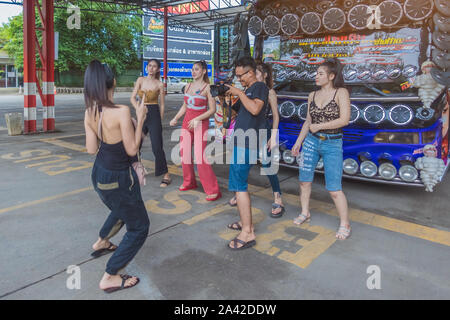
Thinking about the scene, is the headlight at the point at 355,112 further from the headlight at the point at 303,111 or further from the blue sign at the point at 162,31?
the blue sign at the point at 162,31

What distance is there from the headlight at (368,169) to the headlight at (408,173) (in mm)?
325

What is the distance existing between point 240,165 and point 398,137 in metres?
2.62

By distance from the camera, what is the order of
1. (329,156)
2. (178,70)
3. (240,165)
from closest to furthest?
1. (240,165)
2. (329,156)
3. (178,70)

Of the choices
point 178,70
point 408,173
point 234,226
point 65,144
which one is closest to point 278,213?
point 234,226

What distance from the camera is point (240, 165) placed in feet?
11.2

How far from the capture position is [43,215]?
4.25 m

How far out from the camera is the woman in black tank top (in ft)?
8.12

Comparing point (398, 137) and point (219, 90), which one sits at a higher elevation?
point (219, 90)

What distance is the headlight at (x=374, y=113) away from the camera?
4.84 meters

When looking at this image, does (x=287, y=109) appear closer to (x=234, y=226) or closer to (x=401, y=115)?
(x=401, y=115)

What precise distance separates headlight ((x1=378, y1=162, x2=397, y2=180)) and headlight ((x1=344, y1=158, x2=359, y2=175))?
334 mm

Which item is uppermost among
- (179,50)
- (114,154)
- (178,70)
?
(179,50)
